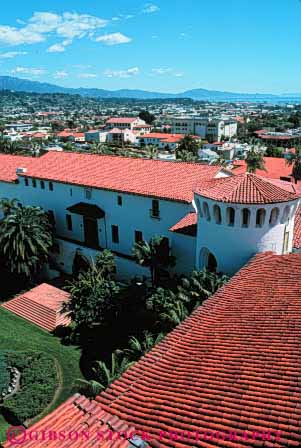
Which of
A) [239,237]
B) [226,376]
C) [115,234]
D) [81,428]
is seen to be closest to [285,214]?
[239,237]

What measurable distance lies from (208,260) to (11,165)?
32998 mm

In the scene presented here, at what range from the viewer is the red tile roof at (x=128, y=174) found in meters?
32.0

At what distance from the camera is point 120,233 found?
1415 inches

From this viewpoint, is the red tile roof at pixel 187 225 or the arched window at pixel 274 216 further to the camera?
the red tile roof at pixel 187 225

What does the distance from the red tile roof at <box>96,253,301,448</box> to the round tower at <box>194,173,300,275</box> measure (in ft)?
16.8

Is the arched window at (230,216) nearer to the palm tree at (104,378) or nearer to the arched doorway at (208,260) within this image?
the arched doorway at (208,260)

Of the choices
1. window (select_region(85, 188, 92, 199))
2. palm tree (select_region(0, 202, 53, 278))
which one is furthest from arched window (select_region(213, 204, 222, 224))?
palm tree (select_region(0, 202, 53, 278))

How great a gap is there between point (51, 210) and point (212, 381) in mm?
33357

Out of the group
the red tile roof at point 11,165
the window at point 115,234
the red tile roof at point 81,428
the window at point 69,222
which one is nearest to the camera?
the red tile roof at point 81,428

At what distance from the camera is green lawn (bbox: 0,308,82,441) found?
2573 centimetres

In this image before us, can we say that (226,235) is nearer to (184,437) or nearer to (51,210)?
(184,437)

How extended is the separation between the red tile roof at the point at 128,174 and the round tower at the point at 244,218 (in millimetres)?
5623

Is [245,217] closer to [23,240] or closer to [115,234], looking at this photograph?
[115,234]

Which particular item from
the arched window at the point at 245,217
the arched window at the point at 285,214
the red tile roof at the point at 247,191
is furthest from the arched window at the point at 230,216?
the arched window at the point at 285,214
